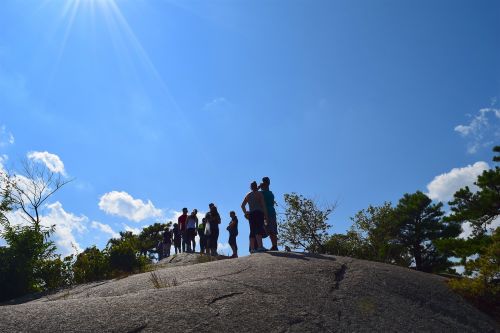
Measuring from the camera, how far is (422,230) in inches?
1421

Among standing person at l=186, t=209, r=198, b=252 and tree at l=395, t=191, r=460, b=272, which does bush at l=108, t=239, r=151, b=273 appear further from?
tree at l=395, t=191, r=460, b=272

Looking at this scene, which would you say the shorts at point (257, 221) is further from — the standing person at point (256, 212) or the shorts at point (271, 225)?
the shorts at point (271, 225)

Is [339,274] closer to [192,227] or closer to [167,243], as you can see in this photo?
[192,227]

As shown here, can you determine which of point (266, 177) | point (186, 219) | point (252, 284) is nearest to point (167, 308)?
point (252, 284)

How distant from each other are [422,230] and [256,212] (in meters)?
29.2

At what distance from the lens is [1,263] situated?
13.4m

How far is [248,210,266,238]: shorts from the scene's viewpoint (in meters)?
11.4

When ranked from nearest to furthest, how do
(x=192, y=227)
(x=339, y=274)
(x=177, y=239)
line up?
1. (x=339, y=274)
2. (x=192, y=227)
3. (x=177, y=239)

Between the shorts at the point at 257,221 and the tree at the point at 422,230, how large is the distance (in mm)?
26536

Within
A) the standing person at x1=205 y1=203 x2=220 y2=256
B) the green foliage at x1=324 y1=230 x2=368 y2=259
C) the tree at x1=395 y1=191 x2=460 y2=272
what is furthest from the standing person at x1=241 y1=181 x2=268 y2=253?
the tree at x1=395 y1=191 x2=460 y2=272

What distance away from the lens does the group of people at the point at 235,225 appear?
1140 cm

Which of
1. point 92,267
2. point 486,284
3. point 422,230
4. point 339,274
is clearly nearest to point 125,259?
point 92,267

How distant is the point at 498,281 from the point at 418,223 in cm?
2986

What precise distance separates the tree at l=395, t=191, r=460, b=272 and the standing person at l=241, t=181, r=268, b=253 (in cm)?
2656
